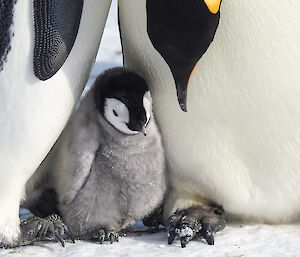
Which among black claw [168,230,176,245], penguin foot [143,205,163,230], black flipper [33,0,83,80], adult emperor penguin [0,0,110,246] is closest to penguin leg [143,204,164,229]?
penguin foot [143,205,163,230]

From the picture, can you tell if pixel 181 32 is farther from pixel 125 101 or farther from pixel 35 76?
pixel 35 76

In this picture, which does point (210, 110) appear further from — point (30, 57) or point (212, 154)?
point (30, 57)

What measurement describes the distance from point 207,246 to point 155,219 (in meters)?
0.23

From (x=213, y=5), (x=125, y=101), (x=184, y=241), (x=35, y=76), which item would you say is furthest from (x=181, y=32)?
(x=184, y=241)

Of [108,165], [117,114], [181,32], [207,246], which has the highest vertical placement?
[181,32]

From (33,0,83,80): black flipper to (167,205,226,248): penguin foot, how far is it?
20.2 inches

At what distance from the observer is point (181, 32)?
1813mm

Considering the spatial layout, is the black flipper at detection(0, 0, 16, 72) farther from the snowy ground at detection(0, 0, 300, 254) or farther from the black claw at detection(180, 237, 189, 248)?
the black claw at detection(180, 237, 189, 248)

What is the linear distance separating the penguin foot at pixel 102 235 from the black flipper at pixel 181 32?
1.34 feet

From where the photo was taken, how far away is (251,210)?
2.15 meters

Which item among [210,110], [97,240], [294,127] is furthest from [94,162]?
[294,127]

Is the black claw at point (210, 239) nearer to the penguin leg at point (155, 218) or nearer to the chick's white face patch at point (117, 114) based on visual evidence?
the penguin leg at point (155, 218)

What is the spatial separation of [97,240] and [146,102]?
0.38m

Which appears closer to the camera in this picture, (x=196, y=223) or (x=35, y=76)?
(x=35, y=76)
